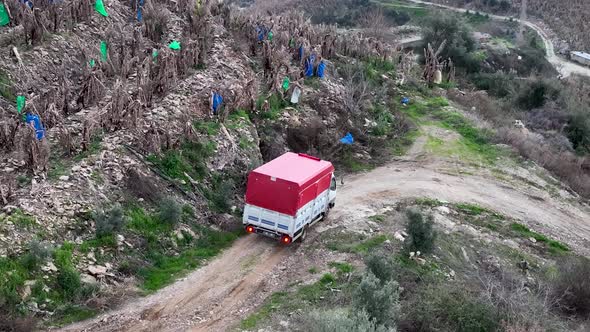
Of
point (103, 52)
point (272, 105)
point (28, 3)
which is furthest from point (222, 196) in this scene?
point (28, 3)

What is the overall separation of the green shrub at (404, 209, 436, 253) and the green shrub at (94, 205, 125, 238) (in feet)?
24.8

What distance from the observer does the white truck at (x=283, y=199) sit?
17281 millimetres

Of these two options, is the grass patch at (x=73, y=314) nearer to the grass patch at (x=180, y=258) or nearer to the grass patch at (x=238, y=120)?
the grass patch at (x=180, y=258)

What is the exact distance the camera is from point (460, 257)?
18.9 meters

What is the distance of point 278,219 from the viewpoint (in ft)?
57.6

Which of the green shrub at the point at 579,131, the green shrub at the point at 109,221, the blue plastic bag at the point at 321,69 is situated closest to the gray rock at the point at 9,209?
the green shrub at the point at 109,221

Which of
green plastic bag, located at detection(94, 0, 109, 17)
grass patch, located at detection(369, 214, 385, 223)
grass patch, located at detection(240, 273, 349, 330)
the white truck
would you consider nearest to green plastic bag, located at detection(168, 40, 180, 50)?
green plastic bag, located at detection(94, 0, 109, 17)

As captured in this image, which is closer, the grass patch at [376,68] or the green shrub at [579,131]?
the green shrub at [579,131]

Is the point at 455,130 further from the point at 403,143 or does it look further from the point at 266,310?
the point at 266,310

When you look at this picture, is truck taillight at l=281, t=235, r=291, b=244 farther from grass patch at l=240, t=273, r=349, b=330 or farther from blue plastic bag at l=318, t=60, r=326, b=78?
blue plastic bag at l=318, t=60, r=326, b=78

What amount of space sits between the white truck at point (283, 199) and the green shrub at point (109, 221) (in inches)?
141

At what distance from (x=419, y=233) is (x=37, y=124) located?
1052 cm

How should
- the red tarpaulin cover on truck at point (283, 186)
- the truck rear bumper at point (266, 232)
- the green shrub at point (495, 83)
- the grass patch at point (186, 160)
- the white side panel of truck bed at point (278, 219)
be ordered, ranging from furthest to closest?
the green shrub at point (495, 83), the grass patch at point (186, 160), the truck rear bumper at point (266, 232), the white side panel of truck bed at point (278, 219), the red tarpaulin cover on truck at point (283, 186)

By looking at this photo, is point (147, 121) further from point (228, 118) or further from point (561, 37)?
point (561, 37)
